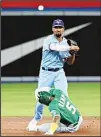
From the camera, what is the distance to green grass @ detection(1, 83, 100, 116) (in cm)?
1210

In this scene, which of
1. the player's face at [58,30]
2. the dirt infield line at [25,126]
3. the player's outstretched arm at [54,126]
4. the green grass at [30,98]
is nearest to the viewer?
the player's outstretched arm at [54,126]

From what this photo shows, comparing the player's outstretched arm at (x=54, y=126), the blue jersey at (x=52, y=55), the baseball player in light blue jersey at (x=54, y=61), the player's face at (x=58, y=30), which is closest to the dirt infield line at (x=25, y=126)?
the player's outstretched arm at (x=54, y=126)

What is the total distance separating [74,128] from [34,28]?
37.5ft

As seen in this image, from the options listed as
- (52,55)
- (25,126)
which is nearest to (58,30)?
(52,55)

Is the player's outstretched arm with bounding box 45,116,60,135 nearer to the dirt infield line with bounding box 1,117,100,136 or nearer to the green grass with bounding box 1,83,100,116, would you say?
the dirt infield line with bounding box 1,117,100,136

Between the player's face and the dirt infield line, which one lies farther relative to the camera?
the player's face

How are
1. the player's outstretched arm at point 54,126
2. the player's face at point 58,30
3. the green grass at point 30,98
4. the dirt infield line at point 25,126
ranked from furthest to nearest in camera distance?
the green grass at point 30,98, the player's face at point 58,30, the dirt infield line at point 25,126, the player's outstretched arm at point 54,126

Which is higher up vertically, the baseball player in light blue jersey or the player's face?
the player's face

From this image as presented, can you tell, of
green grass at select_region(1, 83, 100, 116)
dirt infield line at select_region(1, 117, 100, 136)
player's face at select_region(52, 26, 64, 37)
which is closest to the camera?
dirt infield line at select_region(1, 117, 100, 136)

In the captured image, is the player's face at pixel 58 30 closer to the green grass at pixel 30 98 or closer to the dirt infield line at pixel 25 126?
the dirt infield line at pixel 25 126

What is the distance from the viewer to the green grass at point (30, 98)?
39.7 ft

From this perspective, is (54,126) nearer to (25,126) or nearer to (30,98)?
(25,126)

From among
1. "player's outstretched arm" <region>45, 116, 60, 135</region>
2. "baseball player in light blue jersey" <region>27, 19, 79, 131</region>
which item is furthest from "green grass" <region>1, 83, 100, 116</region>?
"player's outstretched arm" <region>45, 116, 60, 135</region>
